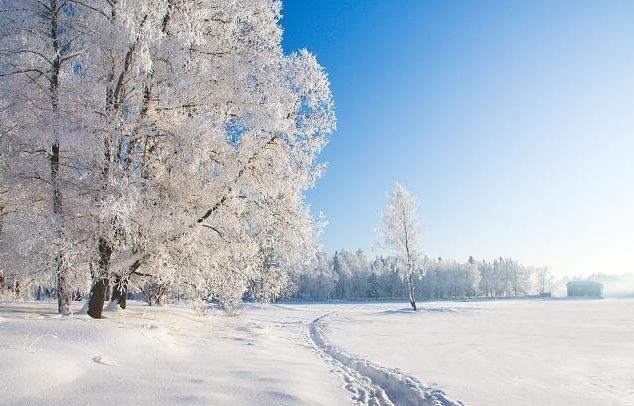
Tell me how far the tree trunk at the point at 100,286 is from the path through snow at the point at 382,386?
6016mm

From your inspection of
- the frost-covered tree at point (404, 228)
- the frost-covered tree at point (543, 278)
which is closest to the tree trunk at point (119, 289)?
the frost-covered tree at point (404, 228)

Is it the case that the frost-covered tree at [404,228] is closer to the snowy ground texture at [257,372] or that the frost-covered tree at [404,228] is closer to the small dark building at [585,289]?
the snowy ground texture at [257,372]

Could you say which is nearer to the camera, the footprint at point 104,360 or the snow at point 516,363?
the footprint at point 104,360

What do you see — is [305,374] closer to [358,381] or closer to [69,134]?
[358,381]

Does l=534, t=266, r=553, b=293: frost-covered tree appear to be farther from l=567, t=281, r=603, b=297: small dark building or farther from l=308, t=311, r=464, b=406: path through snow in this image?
l=308, t=311, r=464, b=406: path through snow

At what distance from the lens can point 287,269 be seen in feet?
47.3

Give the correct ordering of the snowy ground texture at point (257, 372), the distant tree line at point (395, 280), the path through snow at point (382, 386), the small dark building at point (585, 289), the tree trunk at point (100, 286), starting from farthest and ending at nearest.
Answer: the distant tree line at point (395, 280) < the small dark building at point (585, 289) < the tree trunk at point (100, 286) < the path through snow at point (382, 386) < the snowy ground texture at point (257, 372)

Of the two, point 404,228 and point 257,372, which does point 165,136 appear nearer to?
point 257,372


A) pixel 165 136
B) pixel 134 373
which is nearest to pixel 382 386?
pixel 134 373

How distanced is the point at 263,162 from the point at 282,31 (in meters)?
3.90

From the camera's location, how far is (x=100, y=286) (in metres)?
10.9

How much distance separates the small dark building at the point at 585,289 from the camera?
98.0 metres

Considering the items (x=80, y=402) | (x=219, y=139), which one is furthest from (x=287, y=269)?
(x=80, y=402)

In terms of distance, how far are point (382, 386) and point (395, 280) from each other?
12225 cm
